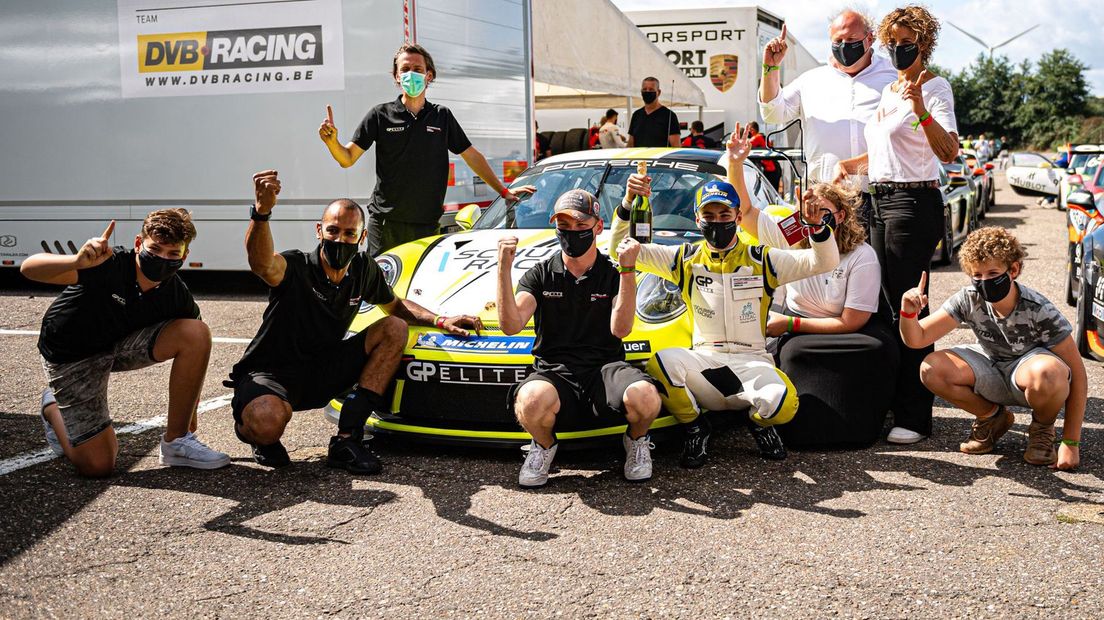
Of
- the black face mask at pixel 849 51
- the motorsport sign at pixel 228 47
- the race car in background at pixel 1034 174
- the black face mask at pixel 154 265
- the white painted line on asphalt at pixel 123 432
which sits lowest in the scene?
the white painted line on asphalt at pixel 123 432

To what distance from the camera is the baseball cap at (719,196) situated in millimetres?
4977

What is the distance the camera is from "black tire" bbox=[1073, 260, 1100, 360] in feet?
22.3

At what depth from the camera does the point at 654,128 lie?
11469 mm

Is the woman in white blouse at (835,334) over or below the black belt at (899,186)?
below

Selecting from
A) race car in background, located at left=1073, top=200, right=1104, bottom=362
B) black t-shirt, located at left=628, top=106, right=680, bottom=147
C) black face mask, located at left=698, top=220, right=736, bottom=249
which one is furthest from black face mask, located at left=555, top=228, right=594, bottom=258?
black t-shirt, located at left=628, top=106, right=680, bottom=147

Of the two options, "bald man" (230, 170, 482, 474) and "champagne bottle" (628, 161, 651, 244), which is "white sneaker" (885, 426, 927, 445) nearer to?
"champagne bottle" (628, 161, 651, 244)

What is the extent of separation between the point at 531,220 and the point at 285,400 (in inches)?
83.9

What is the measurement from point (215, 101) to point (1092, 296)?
8.05 meters

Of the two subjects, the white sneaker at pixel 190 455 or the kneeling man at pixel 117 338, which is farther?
the white sneaker at pixel 190 455

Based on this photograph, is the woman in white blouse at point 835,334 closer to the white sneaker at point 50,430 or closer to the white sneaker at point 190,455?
the white sneaker at point 190,455

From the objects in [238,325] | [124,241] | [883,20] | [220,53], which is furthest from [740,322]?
[124,241]

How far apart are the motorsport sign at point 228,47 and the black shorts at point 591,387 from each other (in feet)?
20.0

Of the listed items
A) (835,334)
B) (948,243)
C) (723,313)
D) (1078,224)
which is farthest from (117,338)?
(948,243)

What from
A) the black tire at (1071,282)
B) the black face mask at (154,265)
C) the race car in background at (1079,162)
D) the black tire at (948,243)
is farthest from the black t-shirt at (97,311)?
the race car in background at (1079,162)
